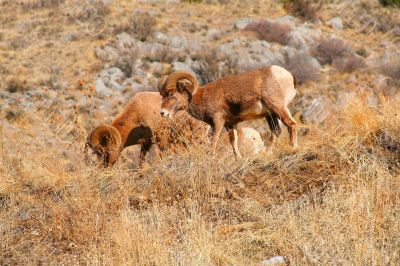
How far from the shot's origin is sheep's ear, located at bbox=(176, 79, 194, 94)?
432 inches

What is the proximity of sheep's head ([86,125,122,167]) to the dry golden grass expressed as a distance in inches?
108

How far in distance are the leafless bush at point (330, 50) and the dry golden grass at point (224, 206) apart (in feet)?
81.4

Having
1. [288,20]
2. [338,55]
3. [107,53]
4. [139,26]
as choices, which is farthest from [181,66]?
[288,20]

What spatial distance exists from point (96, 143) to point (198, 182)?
4.86 metres

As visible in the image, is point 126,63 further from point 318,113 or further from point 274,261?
point 274,261

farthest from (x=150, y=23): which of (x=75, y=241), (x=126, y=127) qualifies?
(x=75, y=241)

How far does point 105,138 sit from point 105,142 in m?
0.09

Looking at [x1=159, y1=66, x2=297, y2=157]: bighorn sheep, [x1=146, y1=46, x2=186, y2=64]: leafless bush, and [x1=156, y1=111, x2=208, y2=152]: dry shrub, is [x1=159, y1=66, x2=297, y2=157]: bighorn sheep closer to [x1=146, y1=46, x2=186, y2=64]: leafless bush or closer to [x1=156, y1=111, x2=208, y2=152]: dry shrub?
[x1=156, y1=111, x2=208, y2=152]: dry shrub

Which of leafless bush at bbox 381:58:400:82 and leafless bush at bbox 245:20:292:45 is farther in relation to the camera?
leafless bush at bbox 245:20:292:45

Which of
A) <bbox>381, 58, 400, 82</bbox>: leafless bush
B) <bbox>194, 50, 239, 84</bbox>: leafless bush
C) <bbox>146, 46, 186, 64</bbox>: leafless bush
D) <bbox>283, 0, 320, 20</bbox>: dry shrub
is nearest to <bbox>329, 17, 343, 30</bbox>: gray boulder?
<bbox>283, 0, 320, 20</bbox>: dry shrub

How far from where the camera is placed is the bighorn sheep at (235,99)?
10.1 metres

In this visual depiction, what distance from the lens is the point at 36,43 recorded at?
108 ft

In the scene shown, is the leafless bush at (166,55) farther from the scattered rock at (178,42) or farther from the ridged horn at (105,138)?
the ridged horn at (105,138)

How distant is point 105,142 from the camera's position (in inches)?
458
